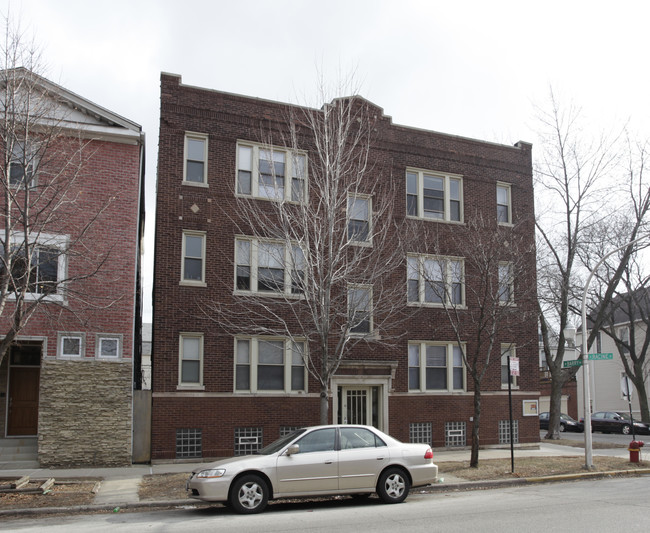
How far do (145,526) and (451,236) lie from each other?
1532 cm

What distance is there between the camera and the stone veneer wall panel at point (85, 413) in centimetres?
1689

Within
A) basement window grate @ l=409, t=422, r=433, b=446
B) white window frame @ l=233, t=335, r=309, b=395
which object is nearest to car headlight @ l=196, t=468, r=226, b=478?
white window frame @ l=233, t=335, r=309, b=395

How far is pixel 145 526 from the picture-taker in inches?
404

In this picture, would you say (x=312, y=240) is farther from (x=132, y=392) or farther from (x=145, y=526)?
(x=145, y=526)

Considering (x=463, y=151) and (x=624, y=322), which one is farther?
(x=624, y=322)

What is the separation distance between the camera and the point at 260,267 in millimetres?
20078

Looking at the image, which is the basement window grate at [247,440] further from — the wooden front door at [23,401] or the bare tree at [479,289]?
the bare tree at [479,289]

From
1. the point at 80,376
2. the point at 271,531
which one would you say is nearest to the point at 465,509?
the point at 271,531

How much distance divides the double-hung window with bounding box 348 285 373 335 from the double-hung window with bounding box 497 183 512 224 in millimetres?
6981

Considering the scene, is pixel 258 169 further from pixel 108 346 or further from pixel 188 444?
pixel 188 444

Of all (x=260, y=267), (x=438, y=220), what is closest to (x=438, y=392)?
(x=438, y=220)

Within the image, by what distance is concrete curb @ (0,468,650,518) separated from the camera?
37.8 feet

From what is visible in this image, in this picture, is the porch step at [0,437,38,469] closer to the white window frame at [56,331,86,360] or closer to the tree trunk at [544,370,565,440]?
the white window frame at [56,331,86,360]

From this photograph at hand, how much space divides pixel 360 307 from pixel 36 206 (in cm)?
971
